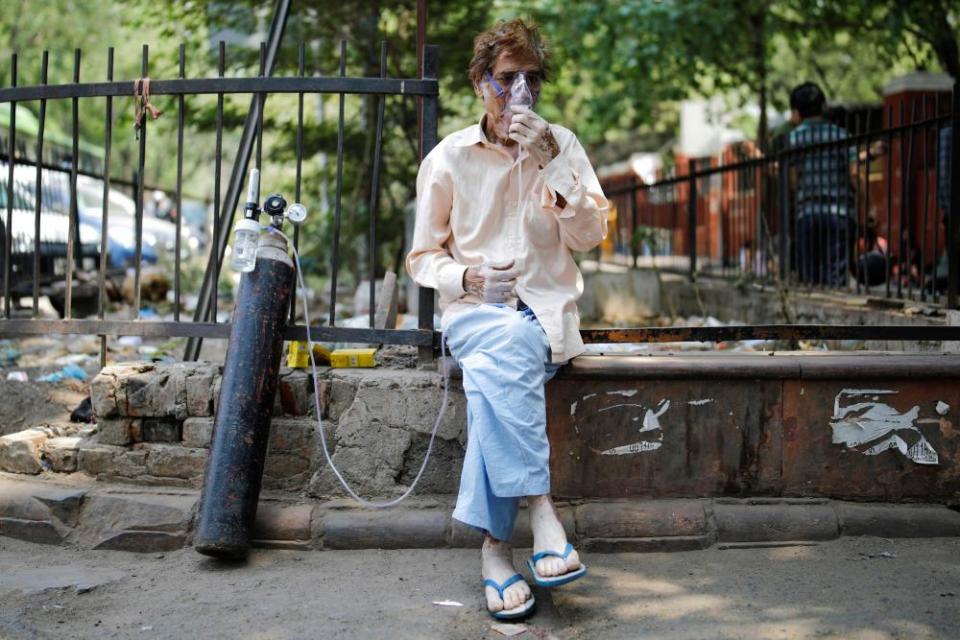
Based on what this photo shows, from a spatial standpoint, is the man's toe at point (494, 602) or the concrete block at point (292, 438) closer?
the man's toe at point (494, 602)

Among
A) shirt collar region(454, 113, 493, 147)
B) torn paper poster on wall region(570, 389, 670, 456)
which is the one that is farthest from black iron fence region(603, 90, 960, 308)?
shirt collar region(454, 113, 493, 147)

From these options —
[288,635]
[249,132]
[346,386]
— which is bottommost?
[288,635]

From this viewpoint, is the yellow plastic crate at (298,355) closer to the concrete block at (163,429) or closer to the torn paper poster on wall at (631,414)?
the concrete block at (163,429)

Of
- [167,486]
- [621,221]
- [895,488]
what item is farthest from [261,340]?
[621,221]

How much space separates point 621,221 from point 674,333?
34.0 feet

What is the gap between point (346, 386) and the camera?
3.93 meters

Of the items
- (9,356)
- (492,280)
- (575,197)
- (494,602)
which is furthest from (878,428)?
(9,356)

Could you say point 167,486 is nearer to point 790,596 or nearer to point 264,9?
point 790,596

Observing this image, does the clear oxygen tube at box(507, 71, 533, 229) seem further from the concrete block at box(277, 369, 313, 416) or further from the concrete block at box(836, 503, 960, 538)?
the concrete block at box(836, 503, 960, 538)

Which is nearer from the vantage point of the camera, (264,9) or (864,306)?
(864,306)

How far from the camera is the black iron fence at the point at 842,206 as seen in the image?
5.80 m

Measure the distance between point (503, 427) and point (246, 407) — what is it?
98 centimetres

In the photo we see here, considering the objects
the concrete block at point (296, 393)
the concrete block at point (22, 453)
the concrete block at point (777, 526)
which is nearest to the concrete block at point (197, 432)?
the concrete block at point (296, 393)

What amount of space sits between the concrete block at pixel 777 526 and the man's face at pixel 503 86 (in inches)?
63.0
